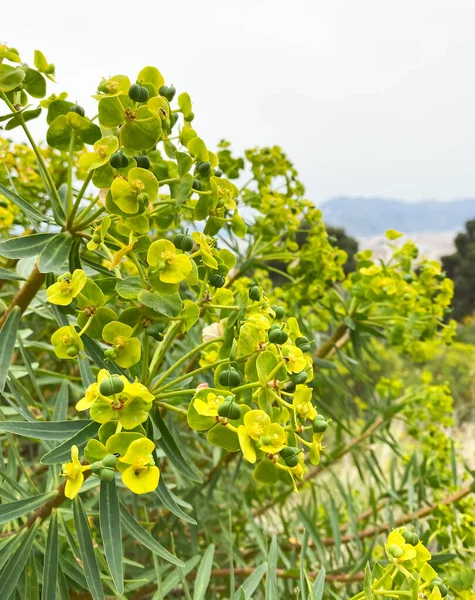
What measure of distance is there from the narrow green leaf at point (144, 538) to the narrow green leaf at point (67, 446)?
14cm

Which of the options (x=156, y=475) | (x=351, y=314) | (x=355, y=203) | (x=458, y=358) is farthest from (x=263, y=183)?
(x=355, y=203)

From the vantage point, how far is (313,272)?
154 centimetres

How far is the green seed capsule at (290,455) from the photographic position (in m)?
0.57

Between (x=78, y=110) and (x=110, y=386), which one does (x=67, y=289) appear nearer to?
(x=110, y=386)

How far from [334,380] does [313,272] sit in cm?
50

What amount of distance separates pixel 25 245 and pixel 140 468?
41 cm

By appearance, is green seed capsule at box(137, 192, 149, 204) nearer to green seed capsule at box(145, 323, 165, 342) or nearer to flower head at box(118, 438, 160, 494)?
green seed capsule at box(145, 323, 165, 342)

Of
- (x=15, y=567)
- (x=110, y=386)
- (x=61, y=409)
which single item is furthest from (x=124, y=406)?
(x=61, y=409)

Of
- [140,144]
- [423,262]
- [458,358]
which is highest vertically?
[140,144]

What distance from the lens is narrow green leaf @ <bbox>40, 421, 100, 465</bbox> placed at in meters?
0.61

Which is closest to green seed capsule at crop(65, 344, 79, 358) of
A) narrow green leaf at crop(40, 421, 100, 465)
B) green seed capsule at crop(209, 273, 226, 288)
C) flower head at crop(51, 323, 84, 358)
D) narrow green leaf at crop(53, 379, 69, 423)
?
flower head at crop(51, 323, 84, 358)

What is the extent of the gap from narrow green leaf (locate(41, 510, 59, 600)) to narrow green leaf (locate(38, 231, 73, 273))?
370 millimetres

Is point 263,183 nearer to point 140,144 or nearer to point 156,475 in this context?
point 140,144

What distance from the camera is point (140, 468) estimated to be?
545 mm
